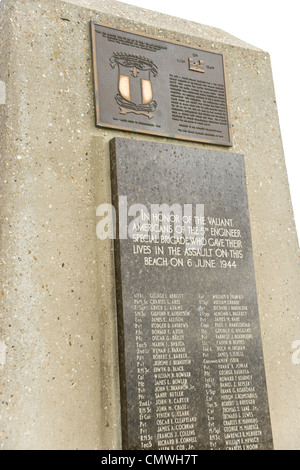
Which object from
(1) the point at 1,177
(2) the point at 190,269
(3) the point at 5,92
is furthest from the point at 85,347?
(3) the point at 5,92

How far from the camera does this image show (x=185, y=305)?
3717mm

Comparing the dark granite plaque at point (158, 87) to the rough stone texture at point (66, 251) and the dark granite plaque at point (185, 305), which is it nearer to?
the rough stone texture at point (66, 251)

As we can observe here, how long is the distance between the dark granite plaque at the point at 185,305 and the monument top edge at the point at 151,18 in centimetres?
114

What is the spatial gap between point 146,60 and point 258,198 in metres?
1.37

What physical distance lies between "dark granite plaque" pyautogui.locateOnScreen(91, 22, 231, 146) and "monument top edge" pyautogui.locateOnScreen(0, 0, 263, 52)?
0.19 m

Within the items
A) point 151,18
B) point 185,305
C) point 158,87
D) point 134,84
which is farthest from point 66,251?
point 151,18

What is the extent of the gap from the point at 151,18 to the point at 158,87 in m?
0.69

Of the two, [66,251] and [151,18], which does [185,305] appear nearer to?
[66,251]

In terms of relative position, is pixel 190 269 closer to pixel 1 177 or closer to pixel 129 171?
pixel 129 171

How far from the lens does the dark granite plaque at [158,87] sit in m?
4.02

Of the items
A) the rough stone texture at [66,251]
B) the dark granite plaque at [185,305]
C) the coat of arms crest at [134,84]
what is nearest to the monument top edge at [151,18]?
the rough stone texture at [66,251]

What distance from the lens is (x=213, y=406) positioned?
11.9ft

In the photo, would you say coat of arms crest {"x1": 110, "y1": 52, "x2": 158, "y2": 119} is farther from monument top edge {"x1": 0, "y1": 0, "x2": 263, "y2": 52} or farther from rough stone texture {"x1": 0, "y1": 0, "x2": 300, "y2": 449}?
monument top edge {"x1": 0, "y1": 0, "x2": 263, "y2": 52}

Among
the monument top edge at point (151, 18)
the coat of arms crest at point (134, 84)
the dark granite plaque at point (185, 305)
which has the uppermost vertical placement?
the monument top edge at point (151, 18)
